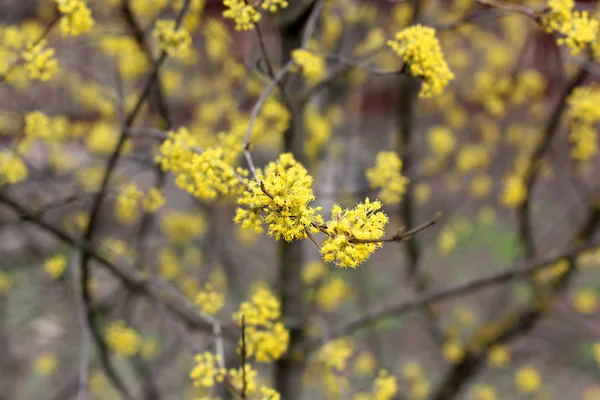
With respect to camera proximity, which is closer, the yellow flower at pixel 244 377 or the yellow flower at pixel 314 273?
the yellow flower at pixel 244 377

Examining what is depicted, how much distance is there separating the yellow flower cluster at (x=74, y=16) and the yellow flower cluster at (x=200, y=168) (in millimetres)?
549

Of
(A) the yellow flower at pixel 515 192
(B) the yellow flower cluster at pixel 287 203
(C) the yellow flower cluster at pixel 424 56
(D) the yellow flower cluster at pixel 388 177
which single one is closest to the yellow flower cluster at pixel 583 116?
(A) the yellow flower at pixel 515 192

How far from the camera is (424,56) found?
179cm

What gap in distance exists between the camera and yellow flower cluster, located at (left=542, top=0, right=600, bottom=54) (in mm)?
1836

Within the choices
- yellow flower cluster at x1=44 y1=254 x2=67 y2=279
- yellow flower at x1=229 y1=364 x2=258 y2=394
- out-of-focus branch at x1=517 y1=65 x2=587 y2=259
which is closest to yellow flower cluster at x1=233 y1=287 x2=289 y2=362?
yellow flower at x1=229 y1=364 x2=258 y2=394

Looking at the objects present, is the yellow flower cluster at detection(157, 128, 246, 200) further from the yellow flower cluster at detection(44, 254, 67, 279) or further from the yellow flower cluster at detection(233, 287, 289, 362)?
the yellow flower cluster at detection(44, 254, 67, 279)

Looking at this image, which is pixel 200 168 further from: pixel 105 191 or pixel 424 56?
pixel 105 191

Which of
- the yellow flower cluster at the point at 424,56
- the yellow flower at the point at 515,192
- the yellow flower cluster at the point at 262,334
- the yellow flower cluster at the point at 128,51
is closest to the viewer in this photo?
the yellow flower cluster at the point at 424,56

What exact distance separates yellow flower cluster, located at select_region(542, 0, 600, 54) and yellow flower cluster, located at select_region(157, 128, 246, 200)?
50.1 inches

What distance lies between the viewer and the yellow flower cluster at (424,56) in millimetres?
1794

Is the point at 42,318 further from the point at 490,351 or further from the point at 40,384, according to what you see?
the point at 490,351

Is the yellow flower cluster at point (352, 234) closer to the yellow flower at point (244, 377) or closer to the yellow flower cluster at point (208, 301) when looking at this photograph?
the yellow flower at point (244, 377)

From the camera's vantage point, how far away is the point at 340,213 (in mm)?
1324

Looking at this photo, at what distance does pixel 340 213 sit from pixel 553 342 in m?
6.72
